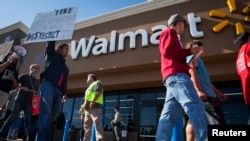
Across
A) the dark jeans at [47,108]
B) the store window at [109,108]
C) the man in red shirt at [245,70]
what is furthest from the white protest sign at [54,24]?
the store window at [109,108]

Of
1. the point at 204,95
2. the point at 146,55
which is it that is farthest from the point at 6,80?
the point at 146,55

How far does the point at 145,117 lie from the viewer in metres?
11.0

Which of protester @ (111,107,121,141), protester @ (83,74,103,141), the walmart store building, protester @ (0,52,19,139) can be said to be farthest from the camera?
protester @ (111,107,121,141)

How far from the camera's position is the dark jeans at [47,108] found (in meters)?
3.38

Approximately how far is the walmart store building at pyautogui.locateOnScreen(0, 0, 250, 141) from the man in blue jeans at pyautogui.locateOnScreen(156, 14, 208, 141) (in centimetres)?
635

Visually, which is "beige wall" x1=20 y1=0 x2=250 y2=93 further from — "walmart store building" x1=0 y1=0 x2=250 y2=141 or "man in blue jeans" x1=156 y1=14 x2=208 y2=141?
"man in blue jeans" x1=156 y1=14 x2=208 y2=141

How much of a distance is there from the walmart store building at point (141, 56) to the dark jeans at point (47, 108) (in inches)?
250

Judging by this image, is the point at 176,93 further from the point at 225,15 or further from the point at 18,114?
the point at 225,15

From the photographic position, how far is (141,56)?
32.8ft

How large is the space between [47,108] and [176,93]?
206 centimetres

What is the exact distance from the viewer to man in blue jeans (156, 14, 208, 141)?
2.22 m

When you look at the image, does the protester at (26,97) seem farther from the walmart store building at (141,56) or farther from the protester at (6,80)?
the walmart store building at (141,56)

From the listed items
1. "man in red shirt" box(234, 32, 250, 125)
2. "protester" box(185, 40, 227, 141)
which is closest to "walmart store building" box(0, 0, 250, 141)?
"man in red shirt" box(234, 32, 250, 125)

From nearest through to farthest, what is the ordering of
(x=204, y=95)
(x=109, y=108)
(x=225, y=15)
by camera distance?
(x=204, y=95), (x=225, y=15), (x=109, y=108)
